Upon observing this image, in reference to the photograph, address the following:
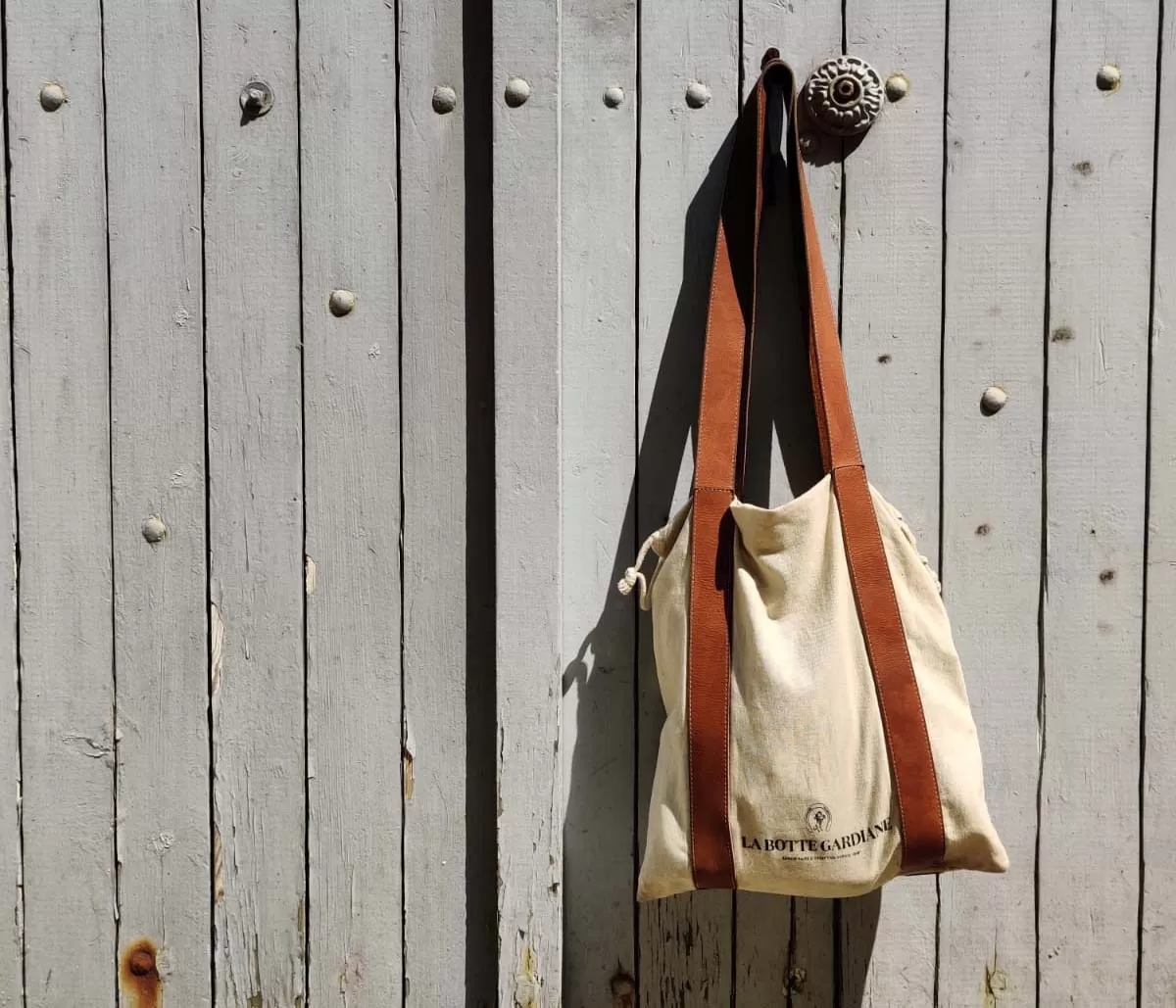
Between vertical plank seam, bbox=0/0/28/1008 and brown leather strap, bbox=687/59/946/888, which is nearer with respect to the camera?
brown leather strap, bbox=687/59/946/888

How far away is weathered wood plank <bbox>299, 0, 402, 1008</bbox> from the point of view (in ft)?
3.63

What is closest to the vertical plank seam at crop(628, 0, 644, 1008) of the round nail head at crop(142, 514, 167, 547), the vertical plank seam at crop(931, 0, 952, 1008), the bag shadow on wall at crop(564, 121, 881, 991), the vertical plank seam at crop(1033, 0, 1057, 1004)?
the bag shadow on wall at crop(564, 121, 881, 991)

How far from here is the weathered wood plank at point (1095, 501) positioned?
3.53 ft

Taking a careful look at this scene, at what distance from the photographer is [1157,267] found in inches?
42.7

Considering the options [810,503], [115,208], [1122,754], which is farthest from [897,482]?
[115,208]

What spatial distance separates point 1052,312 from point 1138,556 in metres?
0.31

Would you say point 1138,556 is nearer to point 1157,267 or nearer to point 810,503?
point 1157,267

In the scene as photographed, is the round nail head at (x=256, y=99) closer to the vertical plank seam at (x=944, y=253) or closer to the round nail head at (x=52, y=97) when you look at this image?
the round nail head at (x=52, y=97)

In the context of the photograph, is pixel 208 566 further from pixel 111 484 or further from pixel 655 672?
pixel 655 672

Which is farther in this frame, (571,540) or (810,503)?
(571,540)

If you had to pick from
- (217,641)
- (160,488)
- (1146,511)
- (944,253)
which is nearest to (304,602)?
(217,641)

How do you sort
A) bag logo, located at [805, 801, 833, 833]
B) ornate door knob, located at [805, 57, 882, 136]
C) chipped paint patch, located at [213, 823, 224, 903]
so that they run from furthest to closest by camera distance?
chipped paint patch, located at [213, 823, 224, 903] < ornate door knob, located at [805, 57, 882, 136] < bag logo, located at [805, 801, 833, 833]

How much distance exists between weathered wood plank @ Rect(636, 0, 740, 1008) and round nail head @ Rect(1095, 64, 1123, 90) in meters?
0.42

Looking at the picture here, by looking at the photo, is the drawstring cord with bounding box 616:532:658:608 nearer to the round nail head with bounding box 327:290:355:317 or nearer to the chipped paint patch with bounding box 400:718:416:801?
the chipped paint patch with bounding box 400:718:416:801
